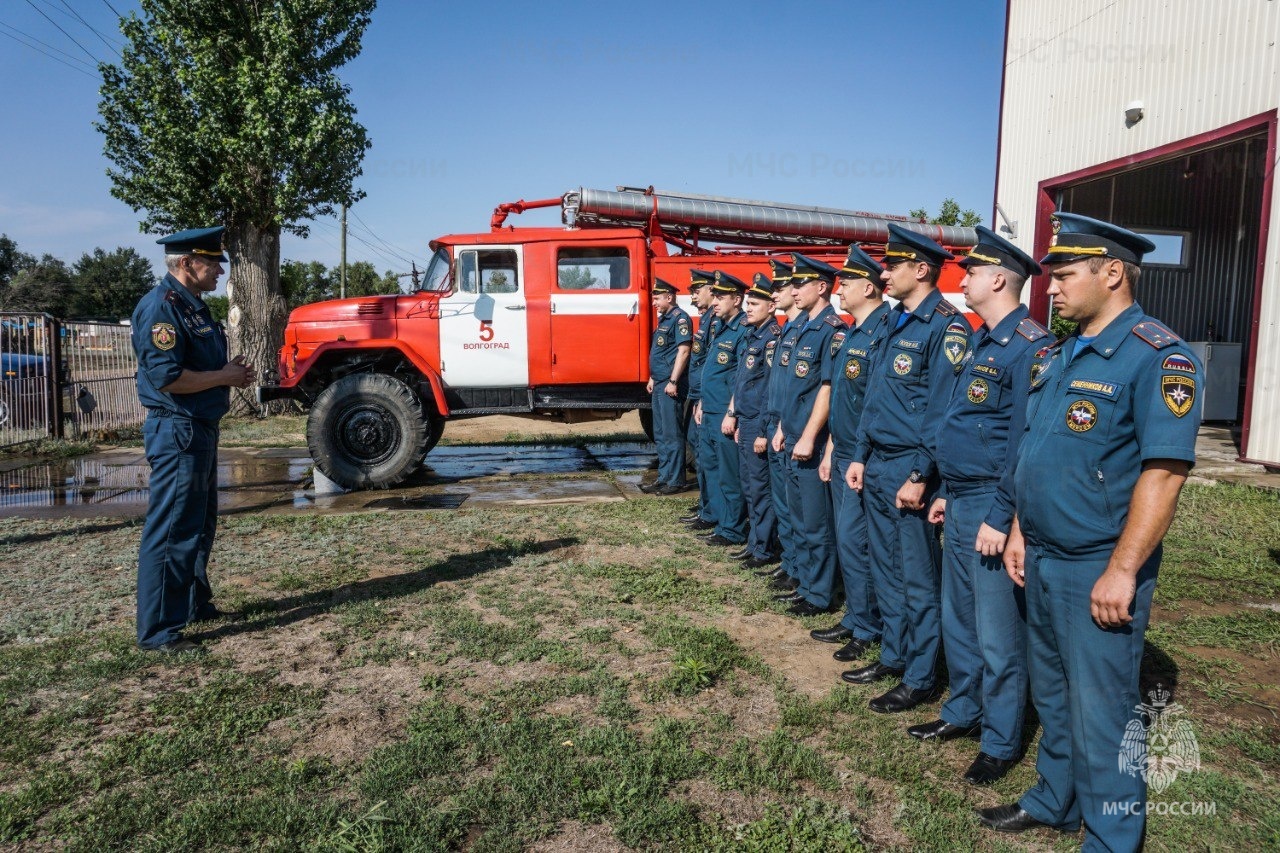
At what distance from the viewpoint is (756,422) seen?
5137mm

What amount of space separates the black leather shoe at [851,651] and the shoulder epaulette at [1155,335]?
2.08m

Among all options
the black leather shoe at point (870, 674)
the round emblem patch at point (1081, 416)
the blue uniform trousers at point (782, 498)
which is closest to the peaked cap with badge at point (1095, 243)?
the round emblem patch at point (1081, 416)

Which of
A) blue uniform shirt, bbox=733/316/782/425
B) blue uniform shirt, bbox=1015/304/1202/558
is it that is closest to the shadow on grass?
blue uniform shirt, bbox=733/316/782/425

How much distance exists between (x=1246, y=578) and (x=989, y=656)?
325 cm

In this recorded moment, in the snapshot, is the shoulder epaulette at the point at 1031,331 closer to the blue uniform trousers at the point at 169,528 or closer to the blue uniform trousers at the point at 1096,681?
the blue uniform trousers at the point at 1096,681

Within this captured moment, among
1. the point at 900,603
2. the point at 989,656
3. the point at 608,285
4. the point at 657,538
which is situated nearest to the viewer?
the point at 989,656

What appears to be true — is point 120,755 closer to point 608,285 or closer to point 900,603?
point 900,603

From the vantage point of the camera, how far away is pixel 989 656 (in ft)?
8.98

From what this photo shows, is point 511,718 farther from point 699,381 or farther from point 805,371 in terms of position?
point 699,381

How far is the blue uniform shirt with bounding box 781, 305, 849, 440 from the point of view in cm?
422

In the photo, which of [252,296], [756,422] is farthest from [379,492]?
[252,296]

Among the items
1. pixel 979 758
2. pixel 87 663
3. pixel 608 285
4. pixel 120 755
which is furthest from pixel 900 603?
pixel 608 285

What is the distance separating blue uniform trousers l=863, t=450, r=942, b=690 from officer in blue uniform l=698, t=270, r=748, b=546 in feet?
6.71

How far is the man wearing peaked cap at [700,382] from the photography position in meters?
6.13
